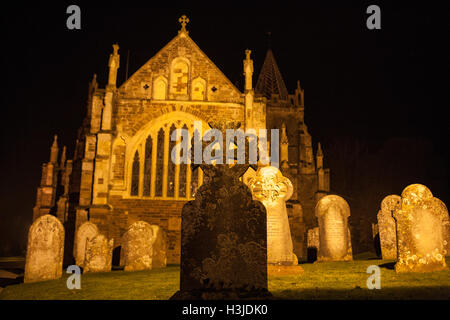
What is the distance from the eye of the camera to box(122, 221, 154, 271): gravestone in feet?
40.9

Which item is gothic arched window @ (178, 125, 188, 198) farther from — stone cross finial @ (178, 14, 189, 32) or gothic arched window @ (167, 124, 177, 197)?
stone cross finial @ (178, 14, 189, 32)

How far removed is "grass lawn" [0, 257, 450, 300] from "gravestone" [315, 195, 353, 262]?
5.82ft

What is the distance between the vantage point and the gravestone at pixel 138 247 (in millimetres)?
12461

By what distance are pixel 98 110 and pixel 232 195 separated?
52.9 feet

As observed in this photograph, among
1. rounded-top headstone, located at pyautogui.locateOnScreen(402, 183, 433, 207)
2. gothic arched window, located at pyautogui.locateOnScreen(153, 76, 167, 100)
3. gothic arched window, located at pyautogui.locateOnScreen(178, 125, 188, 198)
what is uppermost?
gothic arched window, located at pyautogui.locateOnScreen(153, 76, 167, 100)

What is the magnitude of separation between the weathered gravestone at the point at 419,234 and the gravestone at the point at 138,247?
739 centimetres

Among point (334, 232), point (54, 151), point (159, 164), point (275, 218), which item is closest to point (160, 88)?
point (159, 164)

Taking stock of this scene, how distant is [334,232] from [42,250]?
8.46 metres

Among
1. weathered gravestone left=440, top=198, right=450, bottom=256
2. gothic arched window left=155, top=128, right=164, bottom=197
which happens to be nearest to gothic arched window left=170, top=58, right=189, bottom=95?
gothic arched window left=155, top=128, right=164, bottom=197

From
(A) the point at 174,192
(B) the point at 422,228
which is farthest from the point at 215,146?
(A) the point at 174,192

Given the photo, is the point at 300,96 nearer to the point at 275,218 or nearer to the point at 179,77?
the point at 179,77

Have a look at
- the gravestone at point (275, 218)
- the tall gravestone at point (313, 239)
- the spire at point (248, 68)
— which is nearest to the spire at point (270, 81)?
the spire at point (248, 68)

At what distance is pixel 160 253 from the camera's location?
13.7 meters

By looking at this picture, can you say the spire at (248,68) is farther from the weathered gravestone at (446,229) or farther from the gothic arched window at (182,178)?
the weathered gravestone at (446,229)
